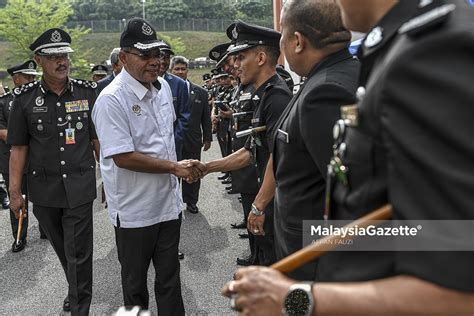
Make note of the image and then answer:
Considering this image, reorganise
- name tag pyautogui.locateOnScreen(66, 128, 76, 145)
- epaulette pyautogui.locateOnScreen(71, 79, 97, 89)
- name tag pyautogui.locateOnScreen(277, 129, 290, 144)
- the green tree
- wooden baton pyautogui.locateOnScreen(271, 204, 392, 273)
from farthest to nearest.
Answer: the green tree
epaulette pyautogui.locateOnScreen(71, 79, 97, 89)
name tag pyautogui.locateOnScreen(66, 128, 76, 145)
name tag pyautogui.locateOnScreen(277, 129, 290, 144)
wooden baton pyautogui.locateOnScreen(271, 204, 392, 273)

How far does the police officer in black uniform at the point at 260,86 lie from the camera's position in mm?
3146

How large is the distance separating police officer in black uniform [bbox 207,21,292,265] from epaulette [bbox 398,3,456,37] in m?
2.28

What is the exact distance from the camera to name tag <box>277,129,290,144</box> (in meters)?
1.78

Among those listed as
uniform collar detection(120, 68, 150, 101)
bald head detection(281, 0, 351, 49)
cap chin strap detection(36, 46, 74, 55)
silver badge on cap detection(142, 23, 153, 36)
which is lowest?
uniform collar detection(120, 68, 150, 101)

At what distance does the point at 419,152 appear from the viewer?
29.1 inches

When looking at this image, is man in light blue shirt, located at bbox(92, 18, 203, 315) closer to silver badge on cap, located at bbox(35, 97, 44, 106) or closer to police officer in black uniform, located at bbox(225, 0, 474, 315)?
silver badge on cap, located at bbox(35, 97, 44, 106)

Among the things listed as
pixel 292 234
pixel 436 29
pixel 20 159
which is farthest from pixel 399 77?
pixel 20 159

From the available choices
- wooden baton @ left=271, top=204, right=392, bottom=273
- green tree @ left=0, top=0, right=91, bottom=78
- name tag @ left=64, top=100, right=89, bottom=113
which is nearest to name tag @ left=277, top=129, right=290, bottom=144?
wooden baton @ left=271, top=204, right=392, bottom=273

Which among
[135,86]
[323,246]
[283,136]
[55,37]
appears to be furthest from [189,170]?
[323,246]

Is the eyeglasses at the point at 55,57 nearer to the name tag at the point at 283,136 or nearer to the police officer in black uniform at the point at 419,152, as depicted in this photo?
the name tag at the point at 283,136

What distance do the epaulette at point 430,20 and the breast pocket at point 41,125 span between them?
326 cm

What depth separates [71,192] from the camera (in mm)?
3510

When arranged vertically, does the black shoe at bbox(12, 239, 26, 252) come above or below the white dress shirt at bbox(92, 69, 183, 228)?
below

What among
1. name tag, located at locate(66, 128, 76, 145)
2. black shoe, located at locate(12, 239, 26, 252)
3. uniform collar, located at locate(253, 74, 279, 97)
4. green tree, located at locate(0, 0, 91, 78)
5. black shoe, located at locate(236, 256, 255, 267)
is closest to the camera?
uniform collar, located at locate(253, 74, 279, 97)
